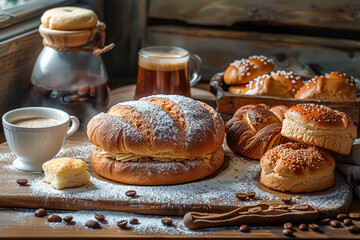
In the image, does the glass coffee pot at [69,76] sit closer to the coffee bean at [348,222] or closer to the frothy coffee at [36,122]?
the frothy coffee at [36,122]

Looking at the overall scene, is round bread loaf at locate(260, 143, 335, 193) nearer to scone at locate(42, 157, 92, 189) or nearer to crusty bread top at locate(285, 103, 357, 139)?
crusty bread top at locate(285, 103, 357, 139)

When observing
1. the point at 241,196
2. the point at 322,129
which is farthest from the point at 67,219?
the point at 322,129

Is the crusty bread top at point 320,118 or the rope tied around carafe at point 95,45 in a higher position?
the rope tied around carafe at point 95,45

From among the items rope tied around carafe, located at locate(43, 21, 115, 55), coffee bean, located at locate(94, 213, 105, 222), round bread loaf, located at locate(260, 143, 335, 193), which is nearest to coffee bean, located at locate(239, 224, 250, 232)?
round bread loaf, located at locate(260, 143, 335, 193)

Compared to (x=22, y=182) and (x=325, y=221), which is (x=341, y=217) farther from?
(x=22, y=182)

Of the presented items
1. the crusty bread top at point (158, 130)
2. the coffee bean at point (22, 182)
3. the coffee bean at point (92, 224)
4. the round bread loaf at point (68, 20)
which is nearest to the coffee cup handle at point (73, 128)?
the crusty bread top at point (158, 130)
